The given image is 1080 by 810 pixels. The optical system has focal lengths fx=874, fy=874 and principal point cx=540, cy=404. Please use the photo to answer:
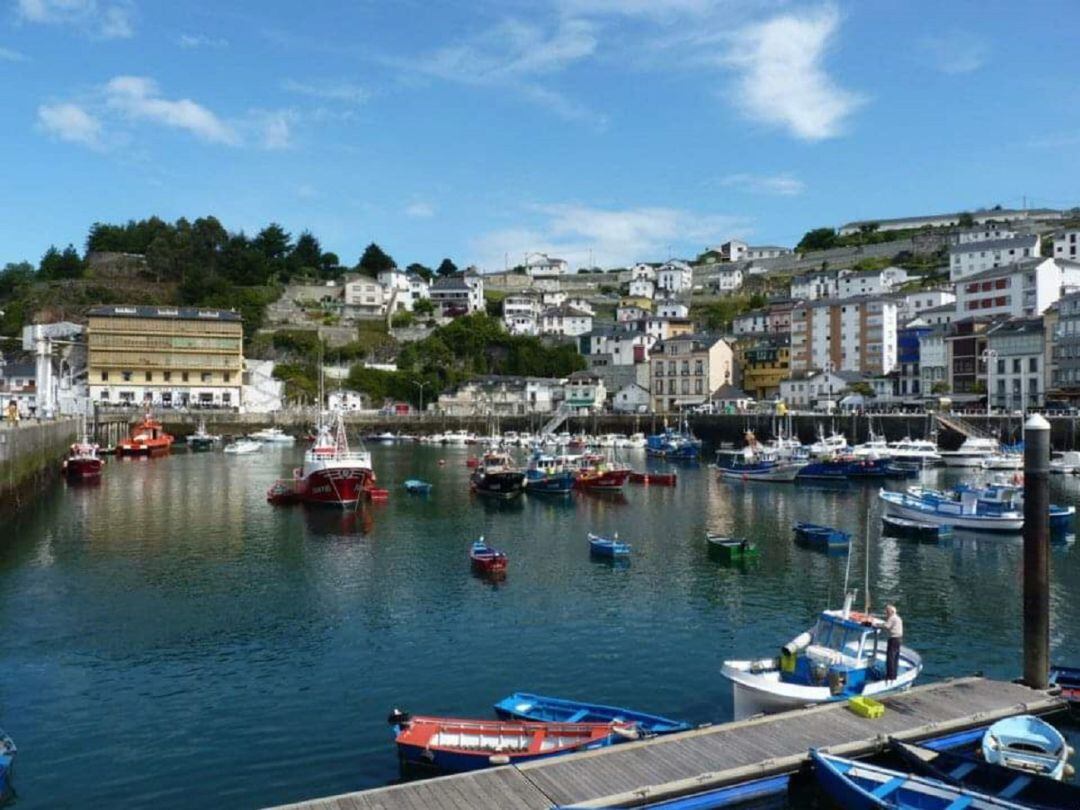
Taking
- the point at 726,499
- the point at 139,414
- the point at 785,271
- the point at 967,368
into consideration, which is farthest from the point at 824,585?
the point at 785,271

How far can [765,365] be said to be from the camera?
386 feet

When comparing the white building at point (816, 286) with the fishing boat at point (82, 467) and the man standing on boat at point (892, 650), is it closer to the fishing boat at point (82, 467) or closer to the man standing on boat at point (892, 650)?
the fishing boat at point (82, 467)

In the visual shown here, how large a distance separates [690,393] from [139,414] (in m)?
67.5

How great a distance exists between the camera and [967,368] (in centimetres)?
9269

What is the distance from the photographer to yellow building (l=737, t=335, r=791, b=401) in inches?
4572

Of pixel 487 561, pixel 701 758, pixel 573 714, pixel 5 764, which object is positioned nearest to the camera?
pixel 701 758

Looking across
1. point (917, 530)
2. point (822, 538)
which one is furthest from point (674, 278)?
point (822, 538)

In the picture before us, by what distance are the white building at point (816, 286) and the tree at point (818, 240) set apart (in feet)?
103

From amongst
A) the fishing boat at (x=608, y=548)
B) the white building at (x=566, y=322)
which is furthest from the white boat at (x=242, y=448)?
the white building at (x=566, y=322)

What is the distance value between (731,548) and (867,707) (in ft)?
58.6

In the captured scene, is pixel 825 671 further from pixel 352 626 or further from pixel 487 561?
pixel 487 561

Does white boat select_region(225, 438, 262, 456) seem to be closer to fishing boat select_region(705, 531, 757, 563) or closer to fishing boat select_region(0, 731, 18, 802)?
fishing boat select_region(705, 531, 757, 563)

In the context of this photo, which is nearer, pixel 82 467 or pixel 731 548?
pixel 731 548

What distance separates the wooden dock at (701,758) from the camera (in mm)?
12250
